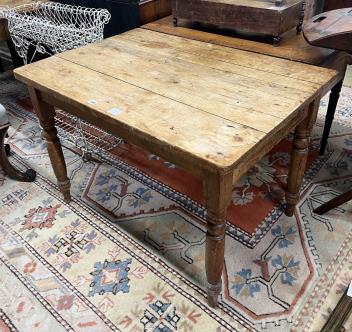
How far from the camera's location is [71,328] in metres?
1.19

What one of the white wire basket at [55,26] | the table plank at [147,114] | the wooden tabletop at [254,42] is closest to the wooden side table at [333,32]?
the wooden tabletop at [254,42]

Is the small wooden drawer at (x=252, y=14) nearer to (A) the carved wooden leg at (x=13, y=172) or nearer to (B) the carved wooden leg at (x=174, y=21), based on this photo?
(B) the carved wooden leg at (x=174, y=21)

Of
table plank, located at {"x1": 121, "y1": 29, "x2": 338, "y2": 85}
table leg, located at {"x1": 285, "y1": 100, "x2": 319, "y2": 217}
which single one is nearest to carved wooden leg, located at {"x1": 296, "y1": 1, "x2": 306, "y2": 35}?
table plank, located at {"x1": 121, "y1": 29, "x2": 338, "y2": 85}

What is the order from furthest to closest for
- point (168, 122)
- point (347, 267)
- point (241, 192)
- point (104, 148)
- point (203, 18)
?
point (104, 148) → point (241, 192) → point (203, 18) → point (347, 267) → point (168, 122)

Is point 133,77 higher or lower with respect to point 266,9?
lower

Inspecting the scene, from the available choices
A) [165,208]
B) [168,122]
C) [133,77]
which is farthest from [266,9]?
[165,208]

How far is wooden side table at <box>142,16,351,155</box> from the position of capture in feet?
4.45

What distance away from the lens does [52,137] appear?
1483 mm

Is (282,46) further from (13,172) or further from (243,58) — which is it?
(13,172)

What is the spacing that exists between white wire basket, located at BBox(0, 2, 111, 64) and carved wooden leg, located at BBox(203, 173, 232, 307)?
1058mm

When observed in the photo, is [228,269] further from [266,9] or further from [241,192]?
[266,9]

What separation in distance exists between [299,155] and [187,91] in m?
0.50

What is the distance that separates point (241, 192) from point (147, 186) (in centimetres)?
44

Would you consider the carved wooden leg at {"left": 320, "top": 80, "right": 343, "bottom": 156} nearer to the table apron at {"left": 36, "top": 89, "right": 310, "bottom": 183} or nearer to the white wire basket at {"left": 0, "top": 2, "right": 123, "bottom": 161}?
the table apron at {"left": 36, "top": 89, "right": 310, "bottom": 183}
